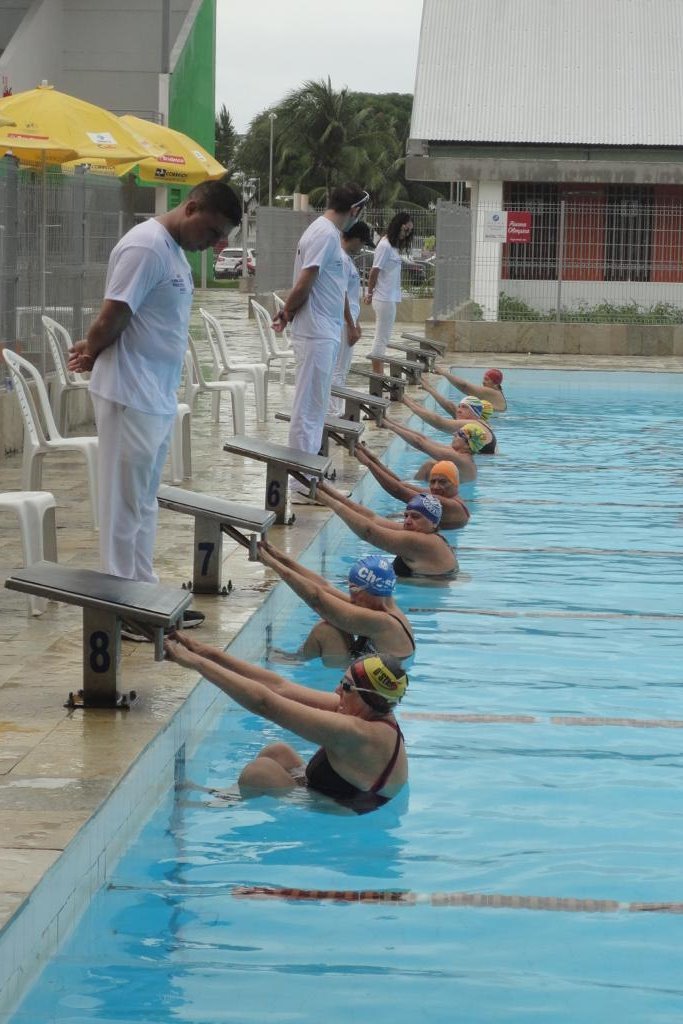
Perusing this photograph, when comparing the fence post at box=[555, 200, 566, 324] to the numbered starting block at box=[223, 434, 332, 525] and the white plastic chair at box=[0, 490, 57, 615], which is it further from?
the white plastic chair at box=[0, 490, 57, 615]

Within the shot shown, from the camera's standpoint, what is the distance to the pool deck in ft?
15.6

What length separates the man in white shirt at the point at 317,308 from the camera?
1038 centimetres

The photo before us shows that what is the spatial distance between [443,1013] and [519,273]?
2688 cm

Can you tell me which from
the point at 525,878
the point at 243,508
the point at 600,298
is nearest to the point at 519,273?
the point at 600,298

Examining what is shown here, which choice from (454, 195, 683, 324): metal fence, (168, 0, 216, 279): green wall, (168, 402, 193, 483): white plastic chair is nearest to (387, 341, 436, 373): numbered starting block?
(454, 195, 683, 324): metal fence

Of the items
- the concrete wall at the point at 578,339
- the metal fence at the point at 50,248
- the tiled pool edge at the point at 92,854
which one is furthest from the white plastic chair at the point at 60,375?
the concrete wall at the point at 578,339

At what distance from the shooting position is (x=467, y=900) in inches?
212

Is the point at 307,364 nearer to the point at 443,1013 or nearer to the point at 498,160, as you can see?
the point at 443,1013

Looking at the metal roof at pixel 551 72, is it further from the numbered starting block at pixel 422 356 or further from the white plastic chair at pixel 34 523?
the white plastic chair at pixel 34 523

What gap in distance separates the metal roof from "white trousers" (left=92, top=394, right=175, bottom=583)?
27853 mm

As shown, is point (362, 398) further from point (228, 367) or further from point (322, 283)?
point (228, 367)

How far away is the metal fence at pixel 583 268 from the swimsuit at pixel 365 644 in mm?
21973

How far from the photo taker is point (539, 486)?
14.7 metres

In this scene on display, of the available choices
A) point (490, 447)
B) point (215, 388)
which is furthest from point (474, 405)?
point (215, 388)
